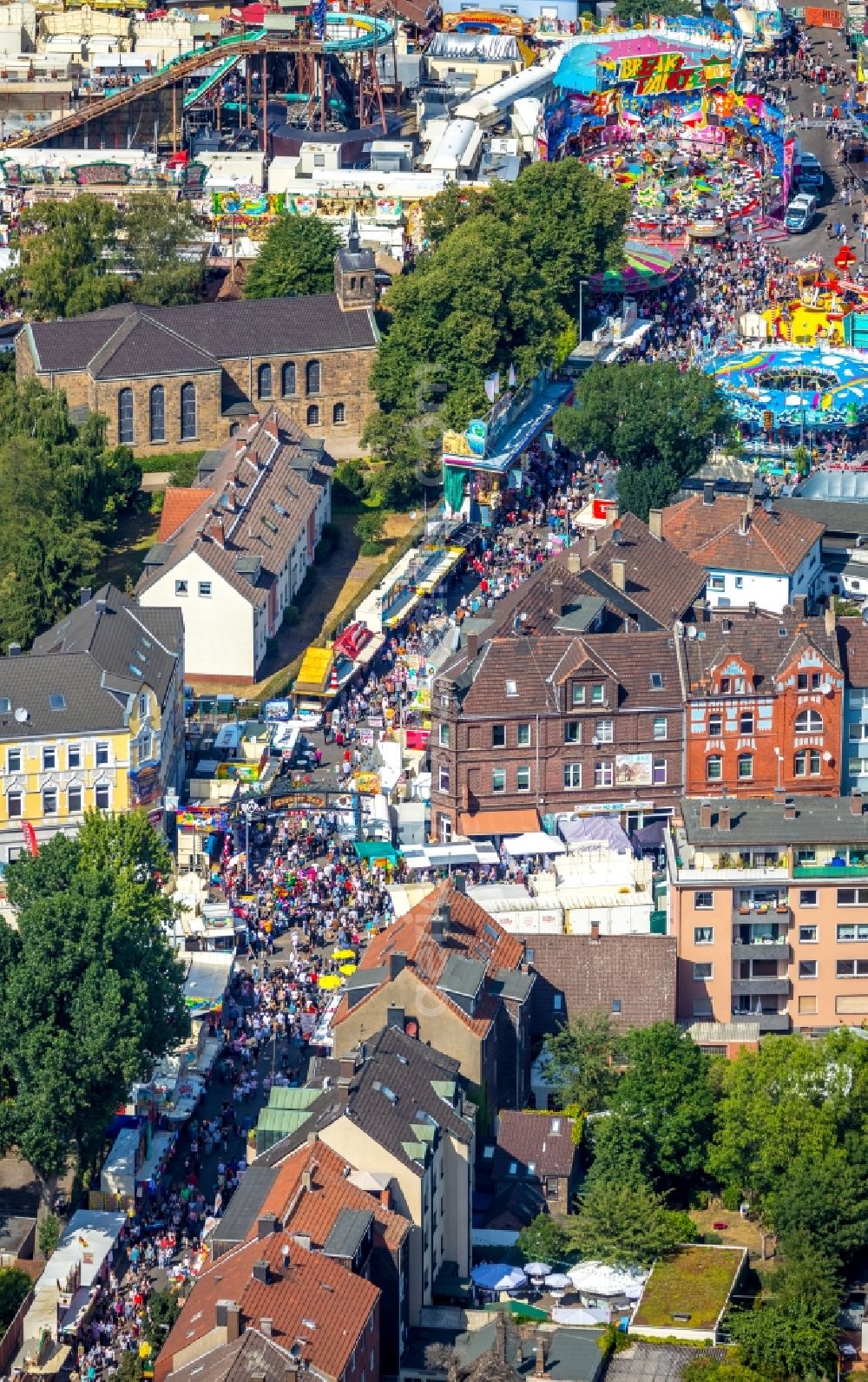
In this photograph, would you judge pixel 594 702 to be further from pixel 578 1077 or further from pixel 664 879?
pixel 578 1077

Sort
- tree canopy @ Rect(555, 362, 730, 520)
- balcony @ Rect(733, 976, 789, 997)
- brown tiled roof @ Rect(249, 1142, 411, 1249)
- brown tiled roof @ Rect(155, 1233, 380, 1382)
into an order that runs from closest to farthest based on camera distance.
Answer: brown tiled roof @ Rect(155, 1233, 380, 1382) < brown tiled roof @ Rect(249, 1142, 411, 1249) < balcony @ Rect(733, 976, 789, 997) < tree canopy @ Rect(555, 362, 730, 520)

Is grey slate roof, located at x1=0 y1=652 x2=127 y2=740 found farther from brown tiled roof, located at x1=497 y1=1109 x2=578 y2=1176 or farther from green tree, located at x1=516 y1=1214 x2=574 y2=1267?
green tree, located at x1=516 y1=1214 x2=574 y2=1267

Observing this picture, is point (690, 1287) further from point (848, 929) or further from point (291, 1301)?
point (848, 929)

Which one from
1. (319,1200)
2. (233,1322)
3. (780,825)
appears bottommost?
(233,1322)

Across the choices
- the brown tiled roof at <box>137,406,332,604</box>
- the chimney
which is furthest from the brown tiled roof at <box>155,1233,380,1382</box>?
the brown tiled roof at <box>137,406,332,604</box>

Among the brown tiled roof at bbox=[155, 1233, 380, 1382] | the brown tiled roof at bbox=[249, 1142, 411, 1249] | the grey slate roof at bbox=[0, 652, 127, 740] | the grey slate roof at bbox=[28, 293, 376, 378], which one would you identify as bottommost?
the brown tiled roof at bbox=[155, 1233, 380, 1382]

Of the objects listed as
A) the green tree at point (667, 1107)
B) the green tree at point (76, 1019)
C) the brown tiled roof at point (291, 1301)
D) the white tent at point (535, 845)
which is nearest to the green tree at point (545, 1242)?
the green tree at point (667, 1107)

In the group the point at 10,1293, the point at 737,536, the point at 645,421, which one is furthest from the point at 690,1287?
the point at 645,421
